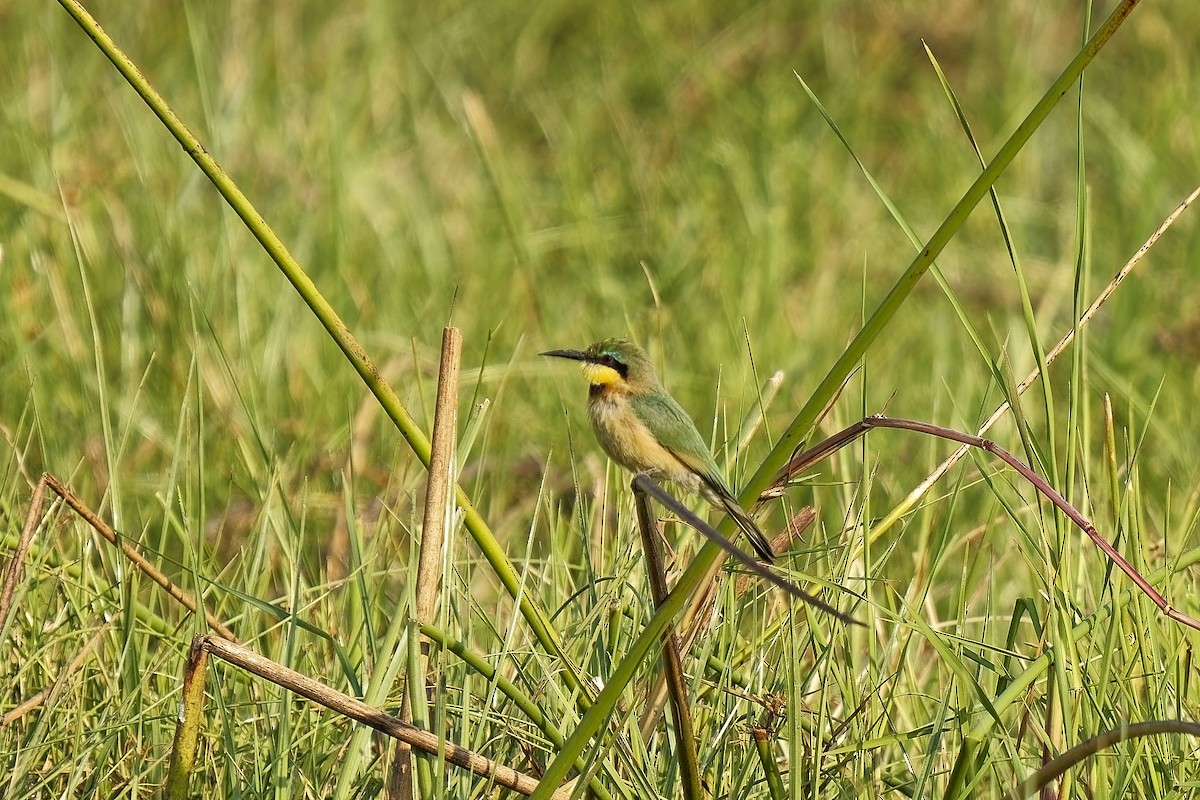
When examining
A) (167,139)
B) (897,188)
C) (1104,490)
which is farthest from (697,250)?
(1104,490)

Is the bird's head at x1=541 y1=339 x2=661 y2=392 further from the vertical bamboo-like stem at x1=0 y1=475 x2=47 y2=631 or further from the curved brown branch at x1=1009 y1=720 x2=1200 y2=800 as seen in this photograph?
the curved brown branch at x1=1009 y1=720 x2=1200 y2=800

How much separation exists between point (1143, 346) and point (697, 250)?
1.31m

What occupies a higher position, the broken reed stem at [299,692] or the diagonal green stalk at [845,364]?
the diagonal green stalk at [845,364]

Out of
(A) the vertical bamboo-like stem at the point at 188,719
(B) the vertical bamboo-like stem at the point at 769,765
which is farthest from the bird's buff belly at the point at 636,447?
(A) the vertical bamboo-like stem at the point at 188,719

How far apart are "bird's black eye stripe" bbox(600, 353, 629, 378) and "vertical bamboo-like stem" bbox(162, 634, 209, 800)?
5.08 feet

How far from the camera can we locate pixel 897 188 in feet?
18.1

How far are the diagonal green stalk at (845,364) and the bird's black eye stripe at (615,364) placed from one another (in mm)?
1567

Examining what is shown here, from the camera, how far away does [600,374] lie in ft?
9.89

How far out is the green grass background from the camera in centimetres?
192

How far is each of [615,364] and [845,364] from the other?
1625 mm

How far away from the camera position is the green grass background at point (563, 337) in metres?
1.92

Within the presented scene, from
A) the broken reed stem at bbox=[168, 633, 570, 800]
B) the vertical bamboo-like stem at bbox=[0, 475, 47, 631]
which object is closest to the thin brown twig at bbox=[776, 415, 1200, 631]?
the broken reed stem at bbox=[168, 633, 570, 800]

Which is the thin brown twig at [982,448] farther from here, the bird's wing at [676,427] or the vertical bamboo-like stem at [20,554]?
the bird's wing at [676,427]

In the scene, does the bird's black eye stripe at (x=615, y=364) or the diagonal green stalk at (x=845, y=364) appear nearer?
the diagonal green stalk at (x=845, y=364)
